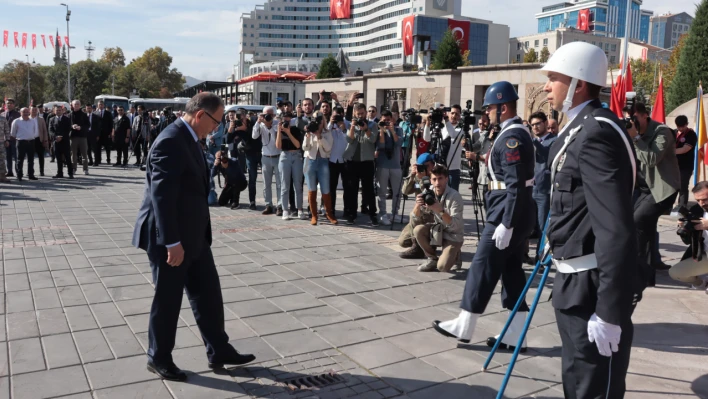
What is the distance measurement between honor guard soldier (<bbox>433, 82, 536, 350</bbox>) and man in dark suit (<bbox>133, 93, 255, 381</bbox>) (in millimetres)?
1843

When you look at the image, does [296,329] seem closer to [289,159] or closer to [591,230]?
[591,230]

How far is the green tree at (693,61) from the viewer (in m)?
20.9

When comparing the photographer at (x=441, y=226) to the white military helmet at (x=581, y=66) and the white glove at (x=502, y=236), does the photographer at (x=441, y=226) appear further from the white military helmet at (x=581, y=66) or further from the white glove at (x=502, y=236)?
the white military helmet at (x=581, y=66)

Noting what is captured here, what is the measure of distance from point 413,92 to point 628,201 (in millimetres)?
22410

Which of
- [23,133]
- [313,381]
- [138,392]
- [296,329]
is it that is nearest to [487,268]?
[313,381]

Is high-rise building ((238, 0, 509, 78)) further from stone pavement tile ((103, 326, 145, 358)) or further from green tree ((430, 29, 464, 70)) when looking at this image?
stone pavement tile ((103, 326, 145, 358))

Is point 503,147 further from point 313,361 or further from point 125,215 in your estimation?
point 125,215

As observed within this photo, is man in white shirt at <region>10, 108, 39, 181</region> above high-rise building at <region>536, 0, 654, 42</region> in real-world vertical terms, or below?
below

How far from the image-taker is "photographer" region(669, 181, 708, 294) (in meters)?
5.66

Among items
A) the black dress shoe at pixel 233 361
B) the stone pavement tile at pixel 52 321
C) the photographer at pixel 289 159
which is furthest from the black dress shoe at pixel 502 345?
the photographer at pixel 289 159

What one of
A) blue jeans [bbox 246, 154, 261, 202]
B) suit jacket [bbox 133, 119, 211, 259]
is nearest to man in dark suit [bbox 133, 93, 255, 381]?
suit jacket [bbox 133, 119, 211, 259]

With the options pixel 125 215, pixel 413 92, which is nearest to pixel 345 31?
pixel 413 92

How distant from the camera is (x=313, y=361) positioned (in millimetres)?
4277

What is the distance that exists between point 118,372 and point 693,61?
23.2 metres
